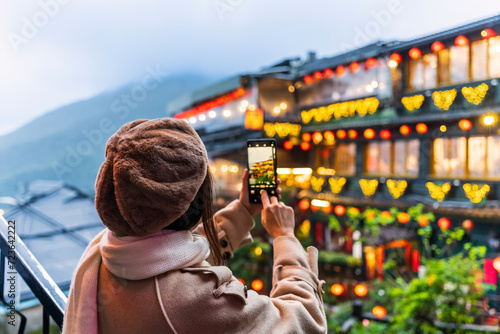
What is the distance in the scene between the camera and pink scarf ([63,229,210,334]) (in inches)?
31.1

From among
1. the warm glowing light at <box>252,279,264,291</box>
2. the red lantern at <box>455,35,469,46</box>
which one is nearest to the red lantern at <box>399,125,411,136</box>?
the red lantern at <box>455,35,469,46</box>

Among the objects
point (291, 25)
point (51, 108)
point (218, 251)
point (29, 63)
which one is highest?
point (291, 25)

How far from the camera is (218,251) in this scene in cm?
113

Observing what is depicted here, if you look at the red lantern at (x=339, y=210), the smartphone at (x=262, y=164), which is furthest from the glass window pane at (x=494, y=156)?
the smartphone at (x=262, y=164)

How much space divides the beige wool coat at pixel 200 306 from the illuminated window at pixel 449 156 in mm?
7305

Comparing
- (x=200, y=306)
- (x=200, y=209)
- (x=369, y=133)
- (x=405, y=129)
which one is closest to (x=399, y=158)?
(x=405, y=129)

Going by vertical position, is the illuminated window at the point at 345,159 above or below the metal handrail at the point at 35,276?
below

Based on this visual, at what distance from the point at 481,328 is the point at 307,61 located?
291 inches

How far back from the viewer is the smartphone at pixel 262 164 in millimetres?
1170

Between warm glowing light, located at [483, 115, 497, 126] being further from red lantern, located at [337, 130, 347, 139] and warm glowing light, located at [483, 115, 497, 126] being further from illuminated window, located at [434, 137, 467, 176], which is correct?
red lantern, located at [337, 130, 347, 139]

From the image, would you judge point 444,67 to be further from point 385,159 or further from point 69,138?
point 69,138

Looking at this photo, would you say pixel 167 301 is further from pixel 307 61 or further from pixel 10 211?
pixel 307 61

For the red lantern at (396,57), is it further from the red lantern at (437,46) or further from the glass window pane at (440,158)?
the glass window pane at (440,158)

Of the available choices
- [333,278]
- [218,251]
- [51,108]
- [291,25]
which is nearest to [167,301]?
[218,251]
